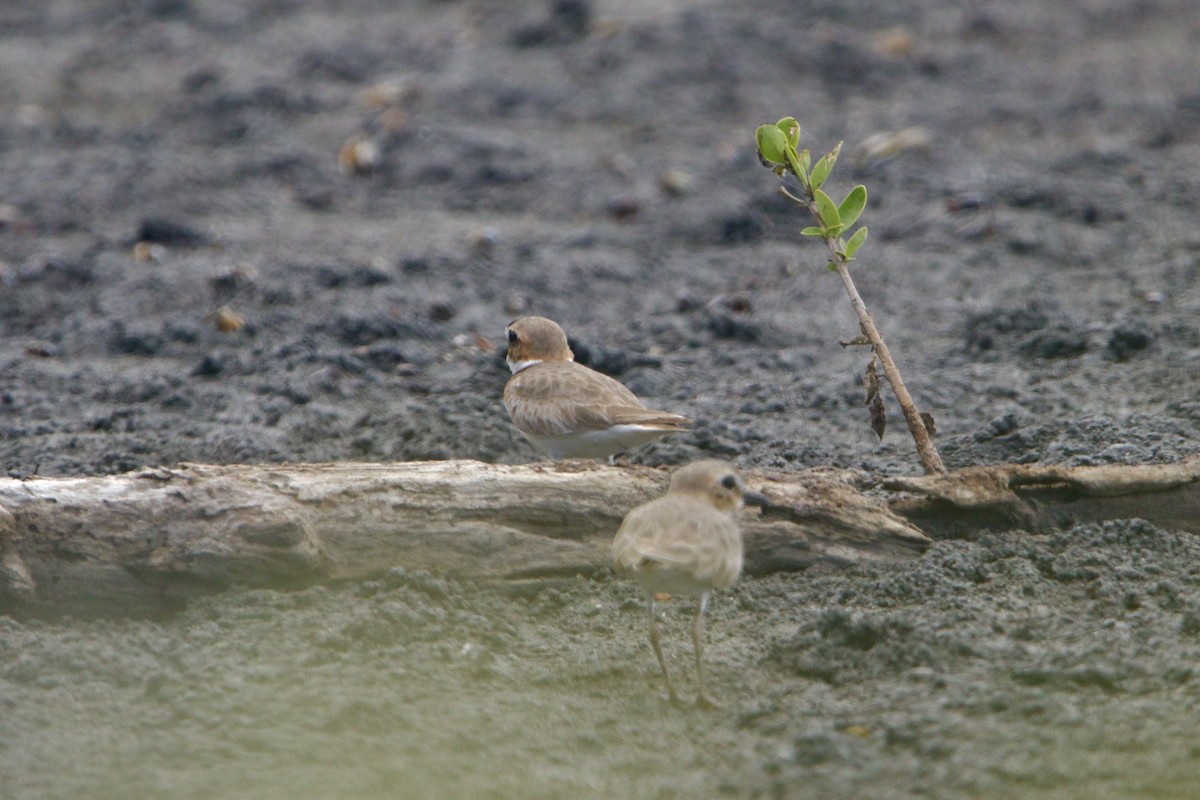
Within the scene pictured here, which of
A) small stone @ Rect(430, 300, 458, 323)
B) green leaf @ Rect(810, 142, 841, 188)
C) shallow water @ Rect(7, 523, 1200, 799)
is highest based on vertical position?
green leaf @ Rect(810, 142, 841, 188)

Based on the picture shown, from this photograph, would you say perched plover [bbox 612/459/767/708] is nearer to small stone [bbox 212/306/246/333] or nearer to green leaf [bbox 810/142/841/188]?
green leaf [bbox 810/142/841/188]

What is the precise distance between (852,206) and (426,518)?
1.86 metres

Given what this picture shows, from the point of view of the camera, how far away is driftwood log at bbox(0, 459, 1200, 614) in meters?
4.41

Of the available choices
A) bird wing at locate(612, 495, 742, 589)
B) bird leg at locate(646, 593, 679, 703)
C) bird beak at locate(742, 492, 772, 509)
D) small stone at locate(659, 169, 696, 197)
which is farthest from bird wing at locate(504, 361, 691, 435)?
small stone at locate(659, 169, 696, 197)

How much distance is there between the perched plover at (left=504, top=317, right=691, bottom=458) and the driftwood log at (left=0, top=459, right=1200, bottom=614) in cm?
57

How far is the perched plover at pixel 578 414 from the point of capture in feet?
18.5

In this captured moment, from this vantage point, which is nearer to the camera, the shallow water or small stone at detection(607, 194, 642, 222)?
the shallow water

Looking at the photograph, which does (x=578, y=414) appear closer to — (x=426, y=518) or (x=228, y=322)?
(x=426, y=518)

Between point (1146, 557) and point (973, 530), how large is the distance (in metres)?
0.55

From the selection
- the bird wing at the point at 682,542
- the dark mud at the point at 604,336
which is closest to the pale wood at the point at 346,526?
the dark mud at the point at 604,336

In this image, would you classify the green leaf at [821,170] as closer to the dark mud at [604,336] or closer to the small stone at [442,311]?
the dark mud at [604,336]

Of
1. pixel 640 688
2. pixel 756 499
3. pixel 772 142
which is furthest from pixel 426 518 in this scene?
pixel 772 142

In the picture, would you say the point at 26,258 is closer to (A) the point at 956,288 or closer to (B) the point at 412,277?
(B) the point at 412,277

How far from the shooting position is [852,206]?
5.09m
